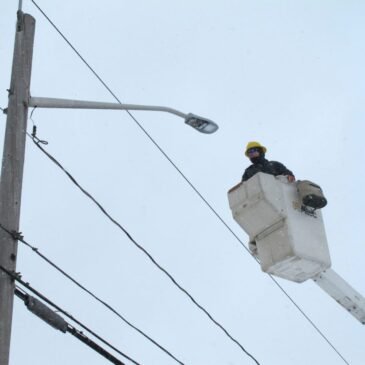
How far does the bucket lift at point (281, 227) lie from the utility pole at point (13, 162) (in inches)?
104

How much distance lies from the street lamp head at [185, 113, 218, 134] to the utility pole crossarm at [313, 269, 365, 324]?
2.08 m

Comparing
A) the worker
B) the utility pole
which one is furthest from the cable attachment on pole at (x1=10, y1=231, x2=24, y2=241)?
the worker

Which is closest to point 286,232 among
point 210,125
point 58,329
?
point 210,125

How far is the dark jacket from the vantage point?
Result: 8.30 meters

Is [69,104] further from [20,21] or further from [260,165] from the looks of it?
[260,165]

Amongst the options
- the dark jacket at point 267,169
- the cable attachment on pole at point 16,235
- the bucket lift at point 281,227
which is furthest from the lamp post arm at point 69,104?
the dark jacket at point 267,169

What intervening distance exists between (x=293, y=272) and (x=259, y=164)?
5.39ft

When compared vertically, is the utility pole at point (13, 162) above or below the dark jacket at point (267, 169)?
below

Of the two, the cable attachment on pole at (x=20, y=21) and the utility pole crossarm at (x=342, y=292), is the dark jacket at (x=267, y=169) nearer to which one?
the utility pole crossarm at (x=342, y=292)

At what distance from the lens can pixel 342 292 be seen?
8273 mm

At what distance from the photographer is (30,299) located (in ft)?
17.2

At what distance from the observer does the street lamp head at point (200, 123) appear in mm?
7242

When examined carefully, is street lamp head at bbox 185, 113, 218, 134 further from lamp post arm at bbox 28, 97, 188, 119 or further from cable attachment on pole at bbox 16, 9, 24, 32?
cable attachment on pole at bbox 16, 9, 24, 32

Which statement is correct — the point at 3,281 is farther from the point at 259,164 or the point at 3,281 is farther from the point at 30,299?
the point at 259,164
